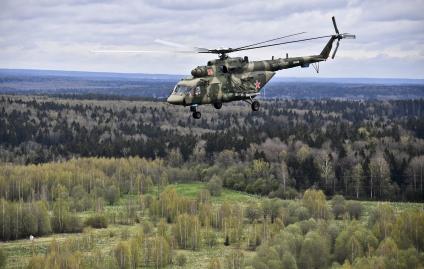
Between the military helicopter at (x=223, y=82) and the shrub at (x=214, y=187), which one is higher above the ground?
the military helicopter at (x=223, y=82)

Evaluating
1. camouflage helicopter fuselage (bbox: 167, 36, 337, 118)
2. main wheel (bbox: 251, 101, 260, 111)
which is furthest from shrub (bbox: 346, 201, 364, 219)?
main wheel (bbox: 251, 101, 260, 111)

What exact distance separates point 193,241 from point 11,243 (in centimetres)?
3515

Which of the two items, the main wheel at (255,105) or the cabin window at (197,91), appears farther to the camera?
the main wheel at (255,105)

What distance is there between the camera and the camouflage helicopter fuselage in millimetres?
48938

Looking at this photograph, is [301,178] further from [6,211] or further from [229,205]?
[6,211]

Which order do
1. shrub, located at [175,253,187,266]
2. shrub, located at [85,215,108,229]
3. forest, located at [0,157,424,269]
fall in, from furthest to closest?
1. shrub, located at [85,215,108,229]
2. shrub, located at [175,253,187,266]
3. forest, located at [0,157,424,269]

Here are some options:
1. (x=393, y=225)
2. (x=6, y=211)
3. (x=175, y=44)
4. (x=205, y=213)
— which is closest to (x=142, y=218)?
(x=205, y=213)

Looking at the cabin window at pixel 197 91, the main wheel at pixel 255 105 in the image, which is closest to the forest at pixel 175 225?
the main wheel at pixel 255 105

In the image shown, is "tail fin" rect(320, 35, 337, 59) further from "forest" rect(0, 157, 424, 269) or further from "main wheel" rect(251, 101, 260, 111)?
"forest" rect(0, 157, 424, 269)

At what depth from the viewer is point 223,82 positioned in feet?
167

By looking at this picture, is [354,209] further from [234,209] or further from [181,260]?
[181,260]

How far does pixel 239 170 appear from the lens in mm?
185750

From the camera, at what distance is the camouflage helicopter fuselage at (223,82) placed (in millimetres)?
48938

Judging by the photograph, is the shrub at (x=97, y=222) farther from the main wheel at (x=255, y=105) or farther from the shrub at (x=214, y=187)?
the main wheel at (x=255, y=105)
